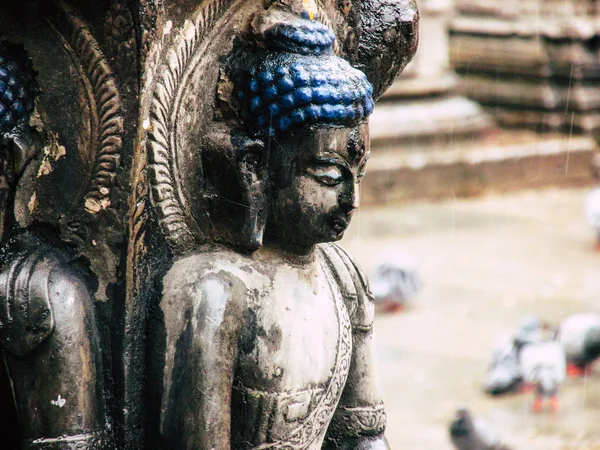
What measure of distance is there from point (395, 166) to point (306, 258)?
6365 millimetres

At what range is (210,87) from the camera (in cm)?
213

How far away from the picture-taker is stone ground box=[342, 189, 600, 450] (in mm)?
4922

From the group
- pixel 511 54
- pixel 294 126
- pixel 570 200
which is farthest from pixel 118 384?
pixel 511 54

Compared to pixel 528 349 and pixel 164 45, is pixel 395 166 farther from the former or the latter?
pixel 164 45

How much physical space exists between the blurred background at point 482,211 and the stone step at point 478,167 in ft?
0.04

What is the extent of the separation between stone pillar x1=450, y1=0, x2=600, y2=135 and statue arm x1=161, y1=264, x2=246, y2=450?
798 cm

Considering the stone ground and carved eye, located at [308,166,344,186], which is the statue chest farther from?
the stone ground

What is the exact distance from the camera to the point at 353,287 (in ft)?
7.81

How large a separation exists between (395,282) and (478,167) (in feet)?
9.42

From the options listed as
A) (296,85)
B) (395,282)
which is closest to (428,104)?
(395,282)

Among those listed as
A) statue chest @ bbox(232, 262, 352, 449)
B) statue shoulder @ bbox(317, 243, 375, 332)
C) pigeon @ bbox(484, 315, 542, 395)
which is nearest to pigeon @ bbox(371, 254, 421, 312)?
pigeon @ bbox(484, 315, 542, 395)

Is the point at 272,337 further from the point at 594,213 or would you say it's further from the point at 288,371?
the point at 594,213

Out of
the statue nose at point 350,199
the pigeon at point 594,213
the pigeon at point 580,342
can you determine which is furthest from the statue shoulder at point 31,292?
the pigeon at point 594,213

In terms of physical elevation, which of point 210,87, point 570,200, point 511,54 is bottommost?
point 570,200
